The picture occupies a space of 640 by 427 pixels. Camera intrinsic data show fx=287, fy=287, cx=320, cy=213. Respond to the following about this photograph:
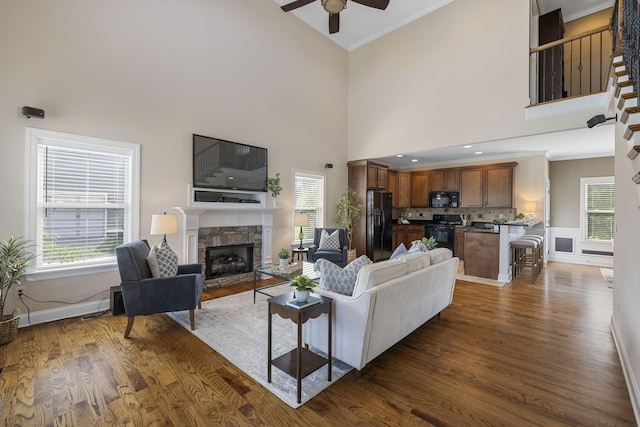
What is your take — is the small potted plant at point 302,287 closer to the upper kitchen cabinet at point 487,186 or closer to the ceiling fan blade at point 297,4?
the ceiling fan blade at point 297,4

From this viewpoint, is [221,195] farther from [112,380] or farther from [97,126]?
[112,380]

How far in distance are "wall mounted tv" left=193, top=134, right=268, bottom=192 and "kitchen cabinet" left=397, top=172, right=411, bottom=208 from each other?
453 cm

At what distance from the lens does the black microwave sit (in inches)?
303

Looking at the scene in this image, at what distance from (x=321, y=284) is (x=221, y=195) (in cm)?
331

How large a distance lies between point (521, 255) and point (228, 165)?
612cm

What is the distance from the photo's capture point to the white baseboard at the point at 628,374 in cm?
191

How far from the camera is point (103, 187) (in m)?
3.88

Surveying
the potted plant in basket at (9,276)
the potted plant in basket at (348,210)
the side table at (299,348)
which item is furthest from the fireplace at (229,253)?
the side table at (299,348)

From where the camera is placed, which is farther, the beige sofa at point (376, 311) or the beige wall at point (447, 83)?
the beige wall at point (447, 83)

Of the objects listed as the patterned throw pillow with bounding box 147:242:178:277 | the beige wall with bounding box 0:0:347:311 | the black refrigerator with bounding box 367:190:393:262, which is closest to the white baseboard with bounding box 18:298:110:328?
the beige wall with bounding box 0:0:347:311

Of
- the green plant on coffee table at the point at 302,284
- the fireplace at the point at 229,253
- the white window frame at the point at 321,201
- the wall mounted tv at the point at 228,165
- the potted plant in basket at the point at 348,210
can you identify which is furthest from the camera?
the potted plant in basket at the point at 348,210

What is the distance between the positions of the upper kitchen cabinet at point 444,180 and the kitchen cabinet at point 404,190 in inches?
29.7

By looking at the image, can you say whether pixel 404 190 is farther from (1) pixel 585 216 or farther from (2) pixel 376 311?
(2) pixel 376 311

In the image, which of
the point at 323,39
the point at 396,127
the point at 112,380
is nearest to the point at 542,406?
the point at 112,380
